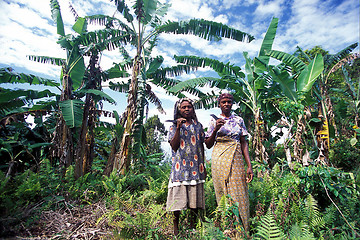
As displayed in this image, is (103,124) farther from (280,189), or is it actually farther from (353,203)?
Answer: (353,203)

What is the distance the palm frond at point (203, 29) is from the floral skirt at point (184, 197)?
4546mm

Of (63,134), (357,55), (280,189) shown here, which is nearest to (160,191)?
(280,189)

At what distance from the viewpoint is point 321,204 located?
339 cm

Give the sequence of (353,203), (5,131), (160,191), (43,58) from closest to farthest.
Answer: (353,203), (160,191), (5,131), (43,58)

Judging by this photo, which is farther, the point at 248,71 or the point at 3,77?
the point at 248,71

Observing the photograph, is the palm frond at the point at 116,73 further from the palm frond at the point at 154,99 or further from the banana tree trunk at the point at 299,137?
the banana tree trunk at the point at 299,137

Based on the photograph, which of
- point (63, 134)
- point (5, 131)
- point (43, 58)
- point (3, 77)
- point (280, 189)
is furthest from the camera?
point (43, 58)

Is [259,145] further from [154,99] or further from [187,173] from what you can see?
[154,99]

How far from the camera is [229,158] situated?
7.72ft

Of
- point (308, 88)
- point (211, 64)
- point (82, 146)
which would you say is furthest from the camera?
point (211, 64)

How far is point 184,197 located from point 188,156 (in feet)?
1.60

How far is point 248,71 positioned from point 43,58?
679cm

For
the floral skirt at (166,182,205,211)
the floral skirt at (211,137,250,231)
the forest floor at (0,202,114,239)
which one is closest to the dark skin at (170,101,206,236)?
the floral skirt at (166,182,205,211)

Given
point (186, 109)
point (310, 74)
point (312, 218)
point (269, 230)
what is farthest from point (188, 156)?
point (310, 74)
